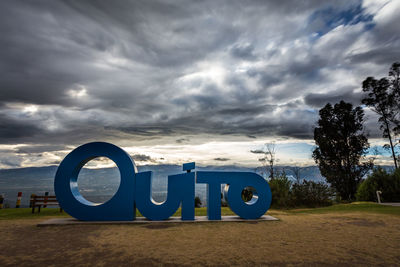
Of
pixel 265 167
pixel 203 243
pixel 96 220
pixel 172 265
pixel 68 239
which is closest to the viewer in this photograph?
pixel 172 265

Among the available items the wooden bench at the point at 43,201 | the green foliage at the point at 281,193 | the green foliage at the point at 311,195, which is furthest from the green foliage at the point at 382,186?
the wooden bench at the point at 43,201

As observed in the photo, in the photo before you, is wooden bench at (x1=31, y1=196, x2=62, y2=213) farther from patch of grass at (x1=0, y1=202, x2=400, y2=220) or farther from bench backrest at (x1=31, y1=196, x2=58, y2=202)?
patch of grass at (x1=0, y1=202, x2=400, y2=220)

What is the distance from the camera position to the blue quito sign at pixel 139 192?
884cm

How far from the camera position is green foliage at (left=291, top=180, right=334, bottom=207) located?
17.0 m

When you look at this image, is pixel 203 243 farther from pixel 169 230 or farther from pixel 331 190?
pixel 331 190

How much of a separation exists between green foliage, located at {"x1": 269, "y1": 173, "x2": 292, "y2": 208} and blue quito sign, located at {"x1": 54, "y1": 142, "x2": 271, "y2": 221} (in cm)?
691

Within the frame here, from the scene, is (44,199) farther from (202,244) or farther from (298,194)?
(298,194)

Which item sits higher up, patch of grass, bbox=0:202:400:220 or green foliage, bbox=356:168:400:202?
green foliage, bbox=356:168:400:202

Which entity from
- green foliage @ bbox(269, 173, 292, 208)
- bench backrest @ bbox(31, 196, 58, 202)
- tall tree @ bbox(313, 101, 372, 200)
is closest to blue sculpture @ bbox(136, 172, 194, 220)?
bench backrest @ bbox(31, 196, 58, 202)

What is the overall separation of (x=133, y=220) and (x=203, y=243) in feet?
13.6

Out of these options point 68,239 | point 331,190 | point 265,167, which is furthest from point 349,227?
point 265,167

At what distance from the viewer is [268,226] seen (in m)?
8.37

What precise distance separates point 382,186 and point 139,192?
67.4 ft

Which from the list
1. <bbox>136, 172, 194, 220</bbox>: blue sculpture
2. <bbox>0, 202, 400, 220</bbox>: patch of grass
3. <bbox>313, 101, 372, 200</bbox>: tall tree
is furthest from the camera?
<bbox>313, 101, 372, 200</bbox>: tall tree
